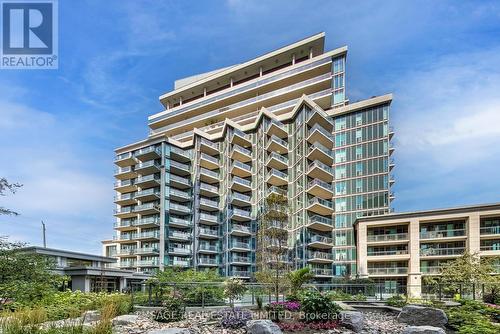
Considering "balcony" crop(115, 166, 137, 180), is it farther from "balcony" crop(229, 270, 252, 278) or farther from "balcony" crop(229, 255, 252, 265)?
"balcony" crop(229, 270, 252, 278)

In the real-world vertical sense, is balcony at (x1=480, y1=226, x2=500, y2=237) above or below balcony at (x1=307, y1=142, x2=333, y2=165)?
below

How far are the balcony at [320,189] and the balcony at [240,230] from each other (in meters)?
12.2

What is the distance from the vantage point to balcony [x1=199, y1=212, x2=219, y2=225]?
58.6m

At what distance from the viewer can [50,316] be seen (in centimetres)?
1364

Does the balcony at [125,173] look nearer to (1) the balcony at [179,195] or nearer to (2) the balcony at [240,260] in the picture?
(1) the balcony at [179,195]

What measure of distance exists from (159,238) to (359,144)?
Answer: 103 ft

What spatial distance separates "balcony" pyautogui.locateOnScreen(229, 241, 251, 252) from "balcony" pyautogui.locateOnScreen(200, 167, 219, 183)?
34.5ft

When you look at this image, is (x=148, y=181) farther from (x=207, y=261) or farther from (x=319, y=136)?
(x=319, y=136)

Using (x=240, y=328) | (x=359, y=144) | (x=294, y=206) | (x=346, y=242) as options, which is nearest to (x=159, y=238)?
(x=294, y=206)

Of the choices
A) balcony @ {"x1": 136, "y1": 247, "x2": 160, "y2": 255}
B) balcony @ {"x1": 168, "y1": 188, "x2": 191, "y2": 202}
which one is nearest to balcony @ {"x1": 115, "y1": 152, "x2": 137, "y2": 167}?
balcony @ {"x1": 168, "y1": 188, "x2": 191, "y2": 202}

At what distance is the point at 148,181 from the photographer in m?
59.3

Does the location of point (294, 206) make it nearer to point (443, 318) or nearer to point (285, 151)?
point (285, 151)

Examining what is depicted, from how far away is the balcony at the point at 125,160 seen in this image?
6296 centimetres

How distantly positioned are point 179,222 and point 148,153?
37.8 feet
